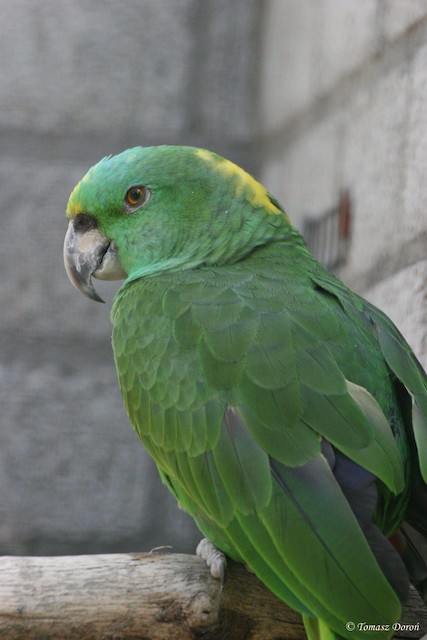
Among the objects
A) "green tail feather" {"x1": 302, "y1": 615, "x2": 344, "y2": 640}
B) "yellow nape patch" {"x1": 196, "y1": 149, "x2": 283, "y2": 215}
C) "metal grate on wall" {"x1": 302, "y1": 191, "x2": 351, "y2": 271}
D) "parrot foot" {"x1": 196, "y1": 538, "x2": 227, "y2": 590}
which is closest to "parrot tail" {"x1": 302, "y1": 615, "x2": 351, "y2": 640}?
"green tail feather" {"x1": 302, "y1": 615, "x2": 344, "y2": 640}

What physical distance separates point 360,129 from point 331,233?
0.77 feet

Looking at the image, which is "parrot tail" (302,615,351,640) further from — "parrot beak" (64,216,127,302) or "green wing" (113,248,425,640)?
"parrot beak" (64,216,127,302)

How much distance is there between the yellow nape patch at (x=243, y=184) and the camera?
1380mm

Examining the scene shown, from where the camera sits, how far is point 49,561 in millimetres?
1020

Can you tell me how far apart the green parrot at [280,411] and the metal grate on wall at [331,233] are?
0.46 metres

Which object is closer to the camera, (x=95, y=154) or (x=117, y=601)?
(x=117, y=601)

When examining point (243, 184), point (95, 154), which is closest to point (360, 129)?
point (243, 184)

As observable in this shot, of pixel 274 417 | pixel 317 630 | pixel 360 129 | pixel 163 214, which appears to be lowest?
pixel 317 630

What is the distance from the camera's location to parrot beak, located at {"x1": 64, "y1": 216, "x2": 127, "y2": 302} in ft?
4.63

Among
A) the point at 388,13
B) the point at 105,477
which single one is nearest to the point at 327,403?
the point at 388,13

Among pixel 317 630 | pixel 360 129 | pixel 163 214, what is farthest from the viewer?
pixel 360 129

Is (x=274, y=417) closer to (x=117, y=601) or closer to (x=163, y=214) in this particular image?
(x=117, y=601)

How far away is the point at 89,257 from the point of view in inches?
55.6

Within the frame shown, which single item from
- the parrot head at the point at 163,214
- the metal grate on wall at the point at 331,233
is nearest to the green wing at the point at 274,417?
the parrot head at the point at 163,214
